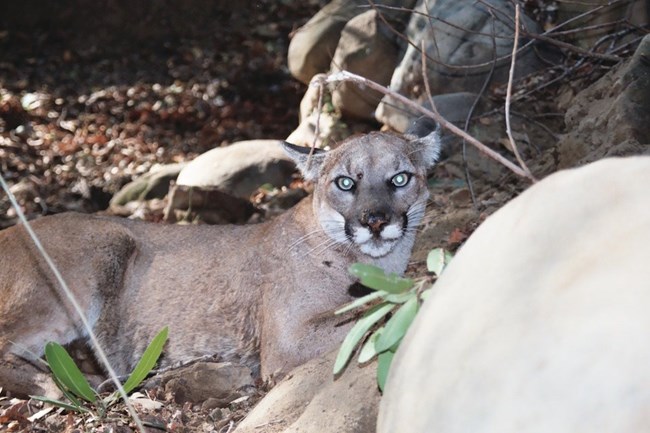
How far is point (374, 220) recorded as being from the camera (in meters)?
5.26

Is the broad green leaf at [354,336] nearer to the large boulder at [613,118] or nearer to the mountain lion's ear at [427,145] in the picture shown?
the mountain lion's ear at [427,145]

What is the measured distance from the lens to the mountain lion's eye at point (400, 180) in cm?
558

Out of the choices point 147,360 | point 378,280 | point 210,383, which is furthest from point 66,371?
point 378,280

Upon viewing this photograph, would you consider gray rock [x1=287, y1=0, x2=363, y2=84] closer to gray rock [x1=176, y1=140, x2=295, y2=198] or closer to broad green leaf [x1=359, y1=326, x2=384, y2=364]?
gray rock [x1=176, y1=140, x2=295, y2=198]

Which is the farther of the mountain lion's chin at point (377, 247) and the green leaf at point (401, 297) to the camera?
the mountain lion's chin at point (377, 247)

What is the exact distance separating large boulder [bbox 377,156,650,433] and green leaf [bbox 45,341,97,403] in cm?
234

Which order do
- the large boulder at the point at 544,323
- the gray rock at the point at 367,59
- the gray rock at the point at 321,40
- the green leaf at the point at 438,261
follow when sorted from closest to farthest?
the large boulder at the point at 544,323, the green leaf at the point at 438,261, the gray rock at the point at 367,59, the gray rock at the point at 321,40

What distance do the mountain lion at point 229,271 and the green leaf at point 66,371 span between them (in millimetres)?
914

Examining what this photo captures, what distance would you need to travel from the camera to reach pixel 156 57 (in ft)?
47.2

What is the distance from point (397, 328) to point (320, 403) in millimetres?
1061

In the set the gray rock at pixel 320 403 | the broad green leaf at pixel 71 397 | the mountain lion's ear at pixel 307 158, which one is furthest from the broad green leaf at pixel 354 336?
the mountain lion's ear at pixel 307 158

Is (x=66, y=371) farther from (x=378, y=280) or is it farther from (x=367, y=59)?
(x=367, y=59)

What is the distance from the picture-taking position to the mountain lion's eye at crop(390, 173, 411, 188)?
5582 millimetres

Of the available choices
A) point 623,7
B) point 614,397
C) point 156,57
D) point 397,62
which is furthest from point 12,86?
point 614,397
